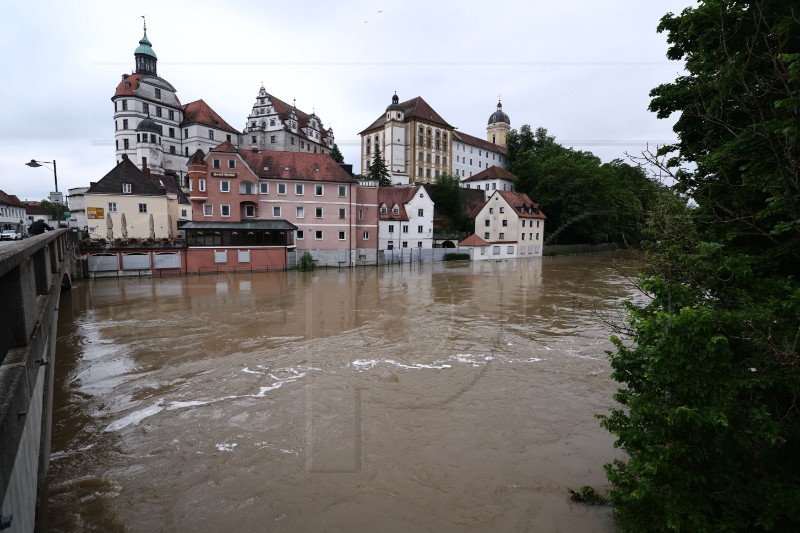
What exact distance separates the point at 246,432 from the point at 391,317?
12.3 metres

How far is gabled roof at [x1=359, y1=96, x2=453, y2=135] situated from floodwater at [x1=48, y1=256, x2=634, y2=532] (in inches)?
2693

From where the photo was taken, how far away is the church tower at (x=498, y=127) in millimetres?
109438

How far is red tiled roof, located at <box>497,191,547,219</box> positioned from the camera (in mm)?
59312

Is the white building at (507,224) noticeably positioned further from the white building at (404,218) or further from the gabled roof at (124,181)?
the gabled roof at (124,181)

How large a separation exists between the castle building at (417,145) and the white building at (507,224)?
66.6 ft

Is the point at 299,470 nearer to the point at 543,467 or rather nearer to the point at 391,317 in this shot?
the point at 543,467

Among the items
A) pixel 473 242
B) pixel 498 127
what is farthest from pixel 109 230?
pixel 498 127

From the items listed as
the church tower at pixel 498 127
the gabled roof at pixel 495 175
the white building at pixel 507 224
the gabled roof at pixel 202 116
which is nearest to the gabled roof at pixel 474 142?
the church tower at pixel 498 127

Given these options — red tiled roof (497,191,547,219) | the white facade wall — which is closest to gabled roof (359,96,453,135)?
the white facade wall

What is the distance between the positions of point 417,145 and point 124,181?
52160mm

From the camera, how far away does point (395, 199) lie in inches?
2168

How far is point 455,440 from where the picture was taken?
9055 millimetres

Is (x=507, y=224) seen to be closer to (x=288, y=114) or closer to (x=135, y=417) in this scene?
(x=288, y=114)

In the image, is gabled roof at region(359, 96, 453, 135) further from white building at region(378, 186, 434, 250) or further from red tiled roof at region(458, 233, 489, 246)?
red tiled roof at region(458, 233, 489, 246)
